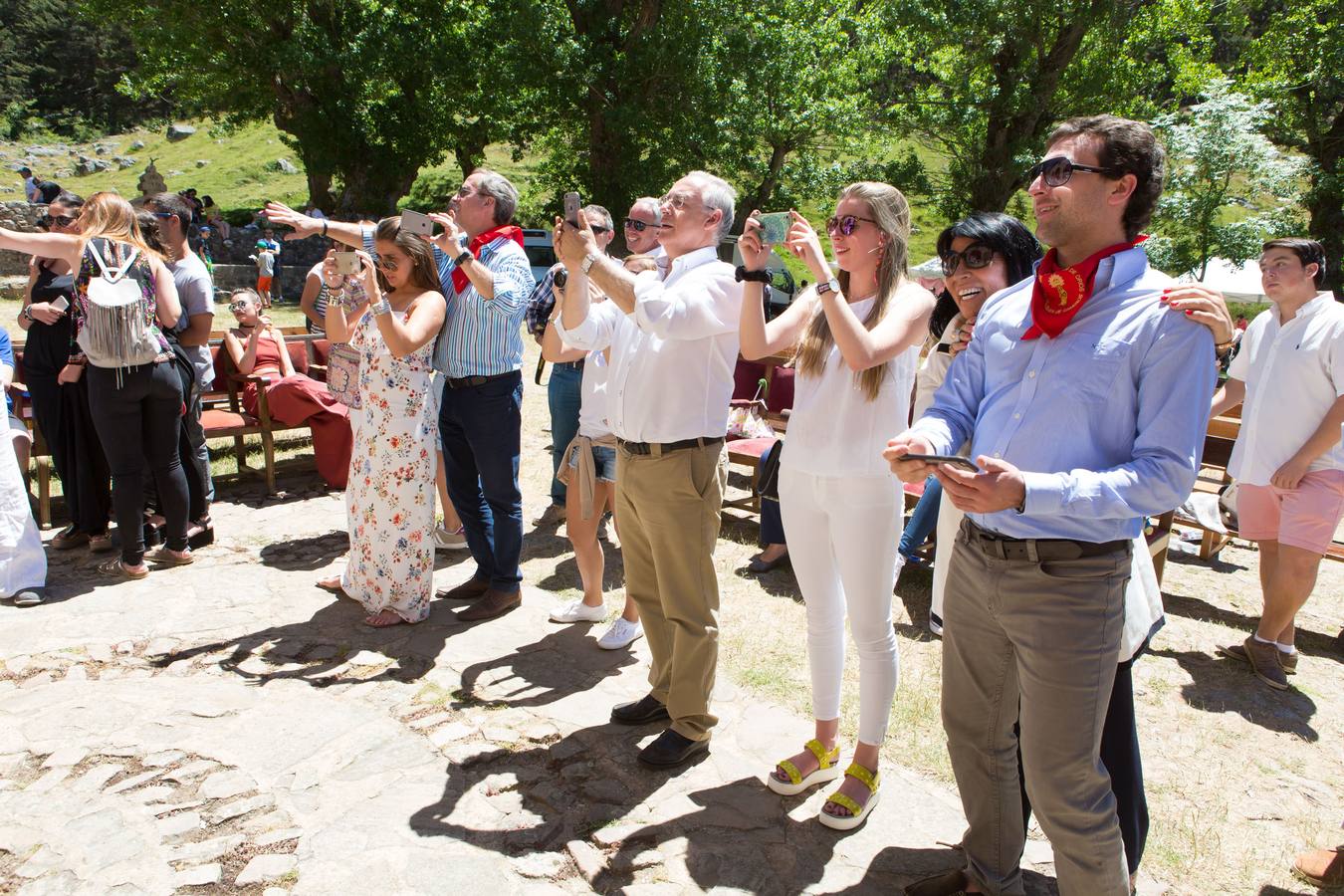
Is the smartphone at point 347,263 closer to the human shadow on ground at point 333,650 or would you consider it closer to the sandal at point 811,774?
the human shadow on ground at point 333,650

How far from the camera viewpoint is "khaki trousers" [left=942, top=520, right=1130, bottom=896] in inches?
81.0

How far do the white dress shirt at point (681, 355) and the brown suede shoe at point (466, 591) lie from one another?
199 centimetres

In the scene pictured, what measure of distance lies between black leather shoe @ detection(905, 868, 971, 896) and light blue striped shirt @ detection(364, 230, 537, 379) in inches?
111

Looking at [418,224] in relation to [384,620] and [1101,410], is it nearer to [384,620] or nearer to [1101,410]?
[384,620]

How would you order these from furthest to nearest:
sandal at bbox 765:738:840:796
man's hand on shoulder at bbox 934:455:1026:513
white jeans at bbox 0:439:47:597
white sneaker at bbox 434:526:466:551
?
white sneaker at bbox 434:526:466:551, white jeans at bbox 0:439:47:597, sandal at bbox 765:738:840:796, man's hand on shoulder at bbox 934:455:1026:513

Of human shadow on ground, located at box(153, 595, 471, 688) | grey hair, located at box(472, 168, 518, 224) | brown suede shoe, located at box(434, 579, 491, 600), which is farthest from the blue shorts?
grey hair, located at box(472, 168, 518, 224)

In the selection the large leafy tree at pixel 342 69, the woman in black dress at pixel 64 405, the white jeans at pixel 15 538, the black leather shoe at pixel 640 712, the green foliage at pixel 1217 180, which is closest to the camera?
the black leather shoe at pixel 640 712

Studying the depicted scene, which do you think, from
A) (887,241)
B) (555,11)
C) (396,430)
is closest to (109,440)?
(396,430)

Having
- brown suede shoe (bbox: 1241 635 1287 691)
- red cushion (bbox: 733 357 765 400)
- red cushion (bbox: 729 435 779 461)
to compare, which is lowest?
brown suede shoe (bbox: 1241 635 1287 691)

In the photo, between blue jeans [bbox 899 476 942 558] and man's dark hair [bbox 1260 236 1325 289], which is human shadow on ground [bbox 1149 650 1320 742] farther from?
man's dark hair [bbox 1260 236 1325 289]

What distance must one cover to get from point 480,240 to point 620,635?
1979mm

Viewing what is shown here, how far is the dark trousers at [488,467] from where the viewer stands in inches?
172

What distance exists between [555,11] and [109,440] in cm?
1962

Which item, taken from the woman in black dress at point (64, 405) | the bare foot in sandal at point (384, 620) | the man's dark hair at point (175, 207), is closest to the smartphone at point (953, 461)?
the bare foot in sandal at point (384, 620)
